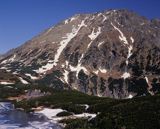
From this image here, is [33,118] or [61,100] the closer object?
[33,118]

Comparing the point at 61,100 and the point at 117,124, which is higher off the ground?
the point at 61,100

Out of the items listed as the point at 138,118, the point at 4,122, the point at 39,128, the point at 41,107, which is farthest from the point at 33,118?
the point at 138,118

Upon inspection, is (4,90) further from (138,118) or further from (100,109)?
(138,118)

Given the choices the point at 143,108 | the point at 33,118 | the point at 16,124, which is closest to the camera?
the point at 143,108

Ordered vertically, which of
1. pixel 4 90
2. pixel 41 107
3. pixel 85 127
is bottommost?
pixel 85 127

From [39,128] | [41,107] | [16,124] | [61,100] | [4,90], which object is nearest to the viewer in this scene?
[39,128]

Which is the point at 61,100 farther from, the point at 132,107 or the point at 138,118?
the point at 138,118

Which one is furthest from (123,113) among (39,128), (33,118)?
(33,118)

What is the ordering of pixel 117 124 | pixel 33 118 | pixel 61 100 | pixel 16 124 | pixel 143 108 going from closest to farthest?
1. pixel 117 124
2. pixel 143 108
3. pixel 16 124
4. pixel 33 118
5. pixel 61 100

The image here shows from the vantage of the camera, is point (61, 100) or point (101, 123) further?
point (61, 100)
